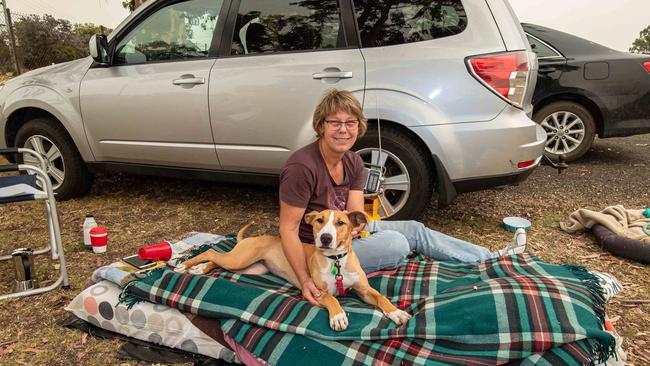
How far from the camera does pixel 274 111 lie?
12.1 feet

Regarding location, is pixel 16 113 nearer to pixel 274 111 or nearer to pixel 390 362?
pixel 274 111

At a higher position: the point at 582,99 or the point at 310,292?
the point at 582,99

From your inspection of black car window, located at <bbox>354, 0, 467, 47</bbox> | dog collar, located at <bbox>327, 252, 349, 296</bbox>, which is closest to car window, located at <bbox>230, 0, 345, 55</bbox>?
black car window, located at <bbox>354, 0, 467, 47</bbox>

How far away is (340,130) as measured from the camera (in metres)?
2.36

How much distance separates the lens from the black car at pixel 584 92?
5387mm

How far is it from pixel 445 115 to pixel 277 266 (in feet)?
5.25

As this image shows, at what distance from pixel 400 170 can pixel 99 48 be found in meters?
2.70

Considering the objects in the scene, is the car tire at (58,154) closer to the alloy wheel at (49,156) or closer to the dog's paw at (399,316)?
the alloy wheel at (49,156)

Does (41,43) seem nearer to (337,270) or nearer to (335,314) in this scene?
(337,270)

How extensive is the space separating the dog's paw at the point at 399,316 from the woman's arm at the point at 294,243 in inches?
16.1

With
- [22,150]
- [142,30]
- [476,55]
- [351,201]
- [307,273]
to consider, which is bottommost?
[307,273]

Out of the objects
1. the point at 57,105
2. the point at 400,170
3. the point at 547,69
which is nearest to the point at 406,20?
the point at 400,170

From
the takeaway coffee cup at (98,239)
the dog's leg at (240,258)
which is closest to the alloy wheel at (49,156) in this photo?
the takeaway coffee cup at (98,239)

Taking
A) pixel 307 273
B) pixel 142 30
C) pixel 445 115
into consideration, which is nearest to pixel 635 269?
pixel 445 115
